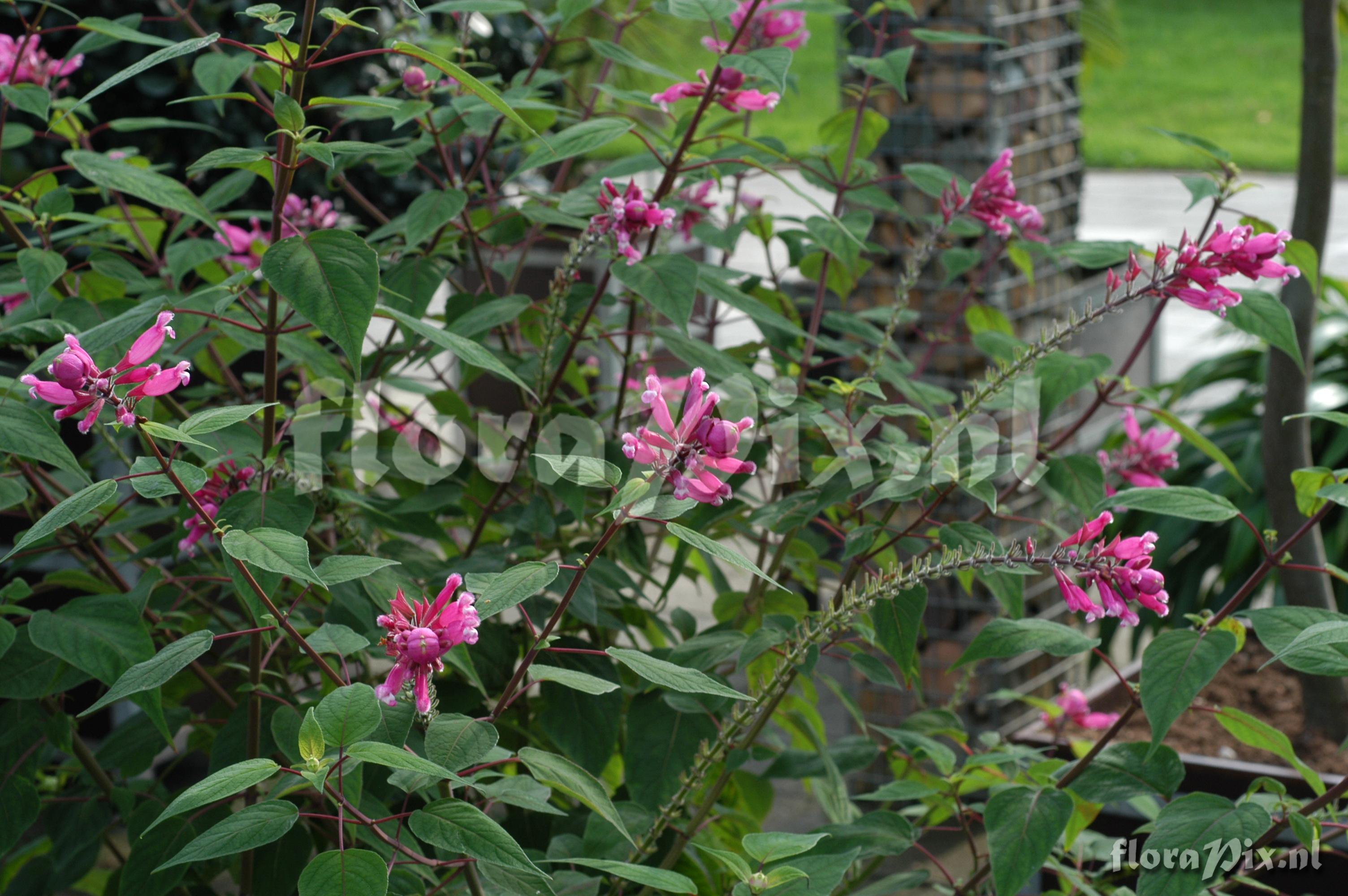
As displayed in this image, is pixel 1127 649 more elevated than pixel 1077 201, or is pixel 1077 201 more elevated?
pixel 1077 201

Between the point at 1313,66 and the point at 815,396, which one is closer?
the point at 815,396

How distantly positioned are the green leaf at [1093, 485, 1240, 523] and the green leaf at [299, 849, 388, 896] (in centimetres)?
54

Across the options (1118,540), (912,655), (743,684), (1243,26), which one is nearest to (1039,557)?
(1118,540)

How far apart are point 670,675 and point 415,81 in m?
0.67

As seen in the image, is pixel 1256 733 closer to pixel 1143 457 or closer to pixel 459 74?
pixel 1143 457

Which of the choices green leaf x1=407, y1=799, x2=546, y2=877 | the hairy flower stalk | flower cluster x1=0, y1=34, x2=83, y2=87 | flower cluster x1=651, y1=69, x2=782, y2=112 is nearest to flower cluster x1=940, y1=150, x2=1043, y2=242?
flower cluster x1=651, y1=69, x2=782, y2=112

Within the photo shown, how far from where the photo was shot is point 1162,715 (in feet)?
2.57

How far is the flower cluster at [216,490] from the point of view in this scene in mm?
886

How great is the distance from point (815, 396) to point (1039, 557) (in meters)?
0.51

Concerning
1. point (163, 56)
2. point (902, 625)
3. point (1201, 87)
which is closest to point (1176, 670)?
point (902, 625)

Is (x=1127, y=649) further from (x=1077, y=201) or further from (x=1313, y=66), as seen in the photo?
(x=1313, y=66)

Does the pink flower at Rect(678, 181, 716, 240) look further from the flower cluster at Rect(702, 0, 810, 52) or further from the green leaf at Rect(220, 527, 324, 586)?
the green leaf at Rect(220, 527, 324, 586)

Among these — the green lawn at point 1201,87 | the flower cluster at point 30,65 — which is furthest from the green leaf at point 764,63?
the green lawn at point 1201,87

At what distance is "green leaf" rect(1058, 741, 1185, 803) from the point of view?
0.90 meters
